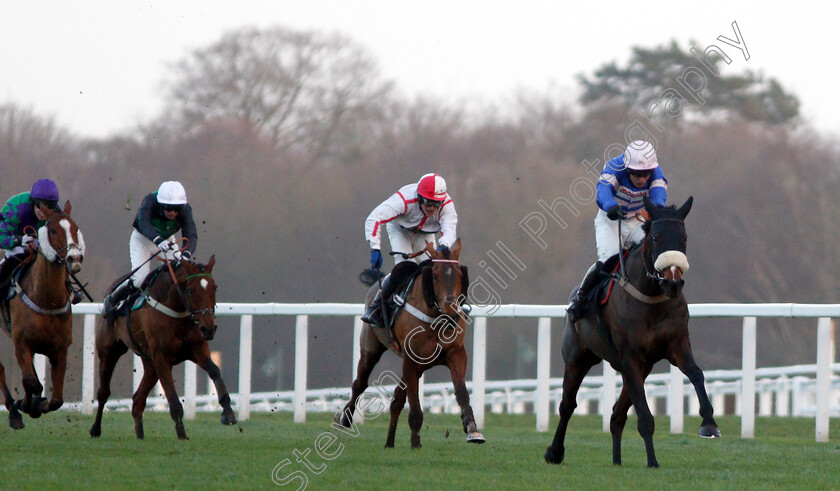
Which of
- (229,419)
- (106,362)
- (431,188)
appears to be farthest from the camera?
(106,362)

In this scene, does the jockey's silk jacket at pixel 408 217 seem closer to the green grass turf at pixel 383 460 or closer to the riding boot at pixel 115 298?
the green grass turf at pixel 383 460

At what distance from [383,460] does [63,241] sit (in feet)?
9.50

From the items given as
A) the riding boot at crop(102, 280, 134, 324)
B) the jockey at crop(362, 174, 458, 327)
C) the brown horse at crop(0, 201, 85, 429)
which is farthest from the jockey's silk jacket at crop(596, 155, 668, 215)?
the riding boot at crop(102, 280, 134, 324)

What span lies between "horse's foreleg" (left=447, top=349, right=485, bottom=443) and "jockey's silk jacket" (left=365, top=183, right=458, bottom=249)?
936 millimetres

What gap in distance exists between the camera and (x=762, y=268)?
104 ft

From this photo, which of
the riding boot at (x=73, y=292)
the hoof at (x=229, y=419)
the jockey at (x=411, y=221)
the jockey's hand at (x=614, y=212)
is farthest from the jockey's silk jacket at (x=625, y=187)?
the riding boot at (x=73, y=292)

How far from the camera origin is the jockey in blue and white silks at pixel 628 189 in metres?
8.10

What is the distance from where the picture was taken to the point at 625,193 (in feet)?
27.1

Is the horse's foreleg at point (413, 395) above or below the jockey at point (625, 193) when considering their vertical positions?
below

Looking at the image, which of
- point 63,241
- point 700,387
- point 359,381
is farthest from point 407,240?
point 700,387

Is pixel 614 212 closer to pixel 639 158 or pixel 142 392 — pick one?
pixel 639 158

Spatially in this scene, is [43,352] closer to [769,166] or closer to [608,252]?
[608,252]

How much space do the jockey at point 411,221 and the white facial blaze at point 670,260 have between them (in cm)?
243

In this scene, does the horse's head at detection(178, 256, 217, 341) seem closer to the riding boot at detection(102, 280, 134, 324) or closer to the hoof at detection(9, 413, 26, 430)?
the riding boot at detection(102, 280, 134, 324)
